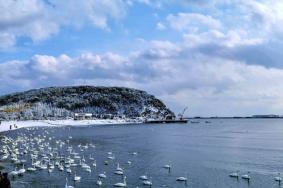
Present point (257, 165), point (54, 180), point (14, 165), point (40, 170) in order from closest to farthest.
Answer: point (54, 180)
point (40, 170)
point (14, 165)
point (257, 165)

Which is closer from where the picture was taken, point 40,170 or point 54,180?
point 54,180

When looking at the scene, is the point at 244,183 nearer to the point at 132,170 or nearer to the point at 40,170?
the point at 132,170

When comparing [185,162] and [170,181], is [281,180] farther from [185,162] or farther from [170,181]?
[185,162]

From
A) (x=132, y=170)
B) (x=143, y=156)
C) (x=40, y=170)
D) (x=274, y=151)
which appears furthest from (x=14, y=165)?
(x=274, y=151)

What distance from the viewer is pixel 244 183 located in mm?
55188

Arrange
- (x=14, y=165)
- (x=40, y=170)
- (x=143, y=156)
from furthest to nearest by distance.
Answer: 1. (x=143, y=156)
2. (x=14, y=165)
3. (x=40, y=170)

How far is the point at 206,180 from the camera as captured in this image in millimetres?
56875

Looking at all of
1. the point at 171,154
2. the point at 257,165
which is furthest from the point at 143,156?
the point at 257,165

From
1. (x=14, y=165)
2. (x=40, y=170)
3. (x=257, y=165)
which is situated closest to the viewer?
(x=40, y=170)

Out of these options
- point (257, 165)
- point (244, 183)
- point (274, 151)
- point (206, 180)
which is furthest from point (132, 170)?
point (274, 151)

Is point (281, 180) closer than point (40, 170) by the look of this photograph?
Yes

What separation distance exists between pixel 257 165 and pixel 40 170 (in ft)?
110

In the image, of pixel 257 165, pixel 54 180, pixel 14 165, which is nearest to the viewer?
pixel 54 180

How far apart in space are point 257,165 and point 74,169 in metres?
28.8
